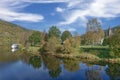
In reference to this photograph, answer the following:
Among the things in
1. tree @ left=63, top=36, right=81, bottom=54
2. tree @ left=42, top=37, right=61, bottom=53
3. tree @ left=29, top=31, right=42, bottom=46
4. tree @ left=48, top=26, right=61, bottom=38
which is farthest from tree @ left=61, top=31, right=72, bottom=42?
tree @ left=63, top=36, right=81, bottom=54

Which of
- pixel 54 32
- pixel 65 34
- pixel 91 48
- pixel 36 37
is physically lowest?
pixel 91 48

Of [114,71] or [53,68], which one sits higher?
[53,68]

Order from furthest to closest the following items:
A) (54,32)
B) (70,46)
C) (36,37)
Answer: (54,32) → (36,37) → (70,46)

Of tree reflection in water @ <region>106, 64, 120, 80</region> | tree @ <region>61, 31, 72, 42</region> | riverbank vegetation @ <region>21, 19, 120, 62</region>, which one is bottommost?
tree reflection in water @ <region>106, 64, 120, 80</region>

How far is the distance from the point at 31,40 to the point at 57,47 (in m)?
41.6

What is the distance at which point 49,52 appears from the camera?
105 m

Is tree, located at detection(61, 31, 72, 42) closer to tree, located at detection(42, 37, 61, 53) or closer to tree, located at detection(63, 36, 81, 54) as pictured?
tree, located at detection(42, 37, 61, 53)

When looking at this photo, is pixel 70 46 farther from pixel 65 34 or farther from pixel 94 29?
pixel 65 34

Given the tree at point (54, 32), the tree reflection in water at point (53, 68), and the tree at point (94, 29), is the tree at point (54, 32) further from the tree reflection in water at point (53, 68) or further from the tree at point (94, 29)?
the tree reflection in water at point (53, 68)

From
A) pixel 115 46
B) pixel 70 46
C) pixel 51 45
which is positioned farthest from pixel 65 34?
pixel 115 46

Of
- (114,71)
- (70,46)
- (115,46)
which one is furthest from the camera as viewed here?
(70,46)

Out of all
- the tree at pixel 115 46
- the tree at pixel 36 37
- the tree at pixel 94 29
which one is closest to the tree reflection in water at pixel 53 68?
the tree at pixel 115 46

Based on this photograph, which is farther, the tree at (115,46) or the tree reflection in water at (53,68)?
the tree at (115,46)

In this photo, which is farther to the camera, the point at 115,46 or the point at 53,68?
the point at 115,46
